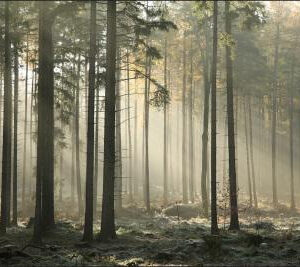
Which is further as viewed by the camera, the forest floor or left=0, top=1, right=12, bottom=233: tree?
left=0, top=1, right=12, bottom=233: tree

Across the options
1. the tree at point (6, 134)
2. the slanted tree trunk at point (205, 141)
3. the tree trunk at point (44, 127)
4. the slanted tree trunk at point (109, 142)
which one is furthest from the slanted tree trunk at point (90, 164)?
the slanted tree trunk at point (205, 141)

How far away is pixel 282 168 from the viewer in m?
53.1

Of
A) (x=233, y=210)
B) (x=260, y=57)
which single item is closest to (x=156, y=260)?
(x=233, y=210)

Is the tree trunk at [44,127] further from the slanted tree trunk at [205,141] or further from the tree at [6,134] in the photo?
the slanted tree trunk at [205,141]

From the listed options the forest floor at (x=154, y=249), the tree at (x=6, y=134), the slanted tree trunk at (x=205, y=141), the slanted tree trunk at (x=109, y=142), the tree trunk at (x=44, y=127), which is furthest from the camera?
the slanted tree trunk at (x=205, y=141)

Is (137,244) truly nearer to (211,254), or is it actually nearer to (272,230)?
(211,254)

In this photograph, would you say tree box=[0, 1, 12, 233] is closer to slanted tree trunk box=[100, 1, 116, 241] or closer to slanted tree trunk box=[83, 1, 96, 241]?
slanted tree trunk box=[83, 1, 96, 241]

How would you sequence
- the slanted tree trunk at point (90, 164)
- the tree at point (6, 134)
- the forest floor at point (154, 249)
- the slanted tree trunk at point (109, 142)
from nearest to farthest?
the forest floor at point (154, 249) < the slanted tree trunk at point (90, 164) < the slanted tree trunk at point (109, 142) < the tree at point (6, 134)

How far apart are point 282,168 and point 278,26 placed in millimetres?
26599

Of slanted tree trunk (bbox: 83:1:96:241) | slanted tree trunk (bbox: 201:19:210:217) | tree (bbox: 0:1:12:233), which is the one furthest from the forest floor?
slanted tree trunk (bbox: 201:19:210:217)

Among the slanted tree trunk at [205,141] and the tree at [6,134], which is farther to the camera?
the slanted tree trunk at [205,141]

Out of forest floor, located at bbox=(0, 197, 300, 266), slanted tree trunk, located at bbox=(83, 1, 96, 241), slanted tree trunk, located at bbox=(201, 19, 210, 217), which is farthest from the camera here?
slanted tree trunk, located at bbox=(201, 19, 210, 217)

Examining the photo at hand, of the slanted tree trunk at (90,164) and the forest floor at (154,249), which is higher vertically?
the slanted tree trunk at (90,164)

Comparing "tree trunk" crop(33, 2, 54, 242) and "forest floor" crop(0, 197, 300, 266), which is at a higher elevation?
"tree trunk" crop(33, 2, 54, 242)
